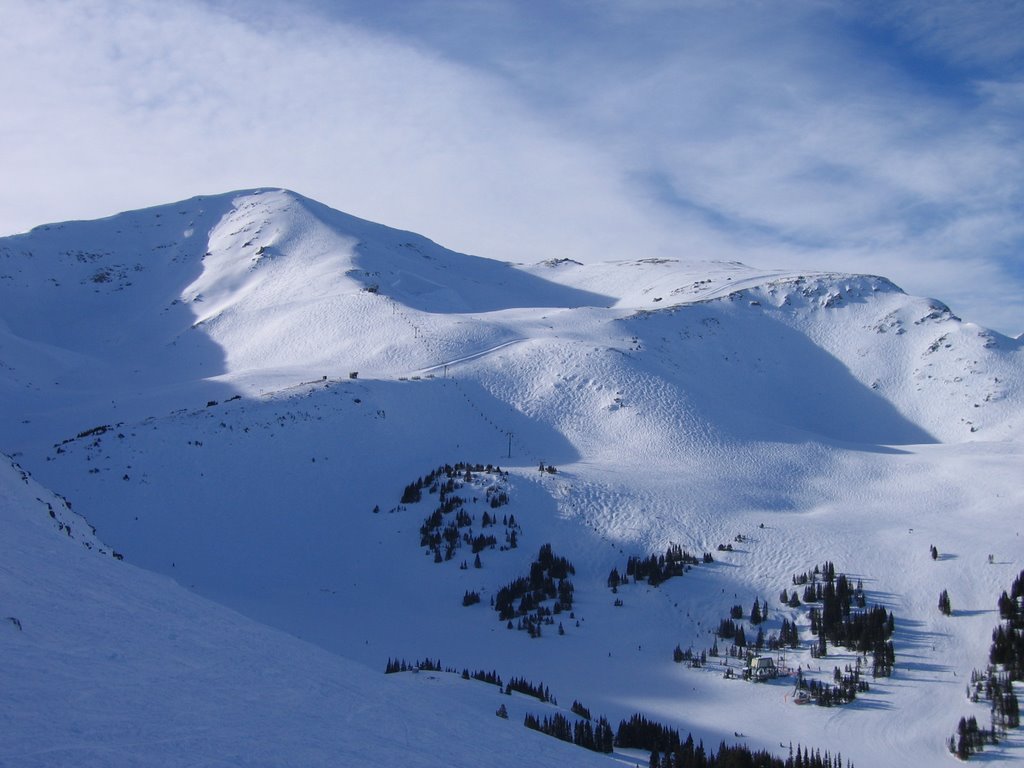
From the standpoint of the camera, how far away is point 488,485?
37.1 metres

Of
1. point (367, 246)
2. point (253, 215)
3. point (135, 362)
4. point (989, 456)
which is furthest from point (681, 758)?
point (253, 215)

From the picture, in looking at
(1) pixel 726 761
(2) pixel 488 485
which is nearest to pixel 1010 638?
(1) pixel 726 761

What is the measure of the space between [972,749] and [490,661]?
535 inches

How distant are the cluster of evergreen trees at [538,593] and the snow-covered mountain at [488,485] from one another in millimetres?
607

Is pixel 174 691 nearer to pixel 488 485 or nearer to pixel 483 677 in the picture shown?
pixel 483 677

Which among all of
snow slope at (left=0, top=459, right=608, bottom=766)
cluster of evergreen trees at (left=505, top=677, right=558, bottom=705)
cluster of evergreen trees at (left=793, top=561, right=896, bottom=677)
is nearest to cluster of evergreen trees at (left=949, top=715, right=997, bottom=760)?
cluster of evergreen trees at (left=793, top=561, right=896, bottom=677)

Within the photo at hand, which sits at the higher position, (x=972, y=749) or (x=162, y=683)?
(x=162, y=683)

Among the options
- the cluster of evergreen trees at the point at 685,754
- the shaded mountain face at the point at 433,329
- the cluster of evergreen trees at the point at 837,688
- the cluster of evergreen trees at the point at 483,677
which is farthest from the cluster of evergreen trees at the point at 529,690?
the shaded mountain face at the point at 433,329

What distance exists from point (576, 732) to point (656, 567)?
14.6 m

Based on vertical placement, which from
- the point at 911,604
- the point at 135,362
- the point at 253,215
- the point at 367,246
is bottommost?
the point at 911,604

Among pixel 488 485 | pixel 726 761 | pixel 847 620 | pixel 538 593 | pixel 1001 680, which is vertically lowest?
pixel 726 761

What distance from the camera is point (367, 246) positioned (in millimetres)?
91188

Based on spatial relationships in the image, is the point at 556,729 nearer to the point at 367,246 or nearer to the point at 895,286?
the point at 895,286

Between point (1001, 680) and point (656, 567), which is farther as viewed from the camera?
point (656, 567)
